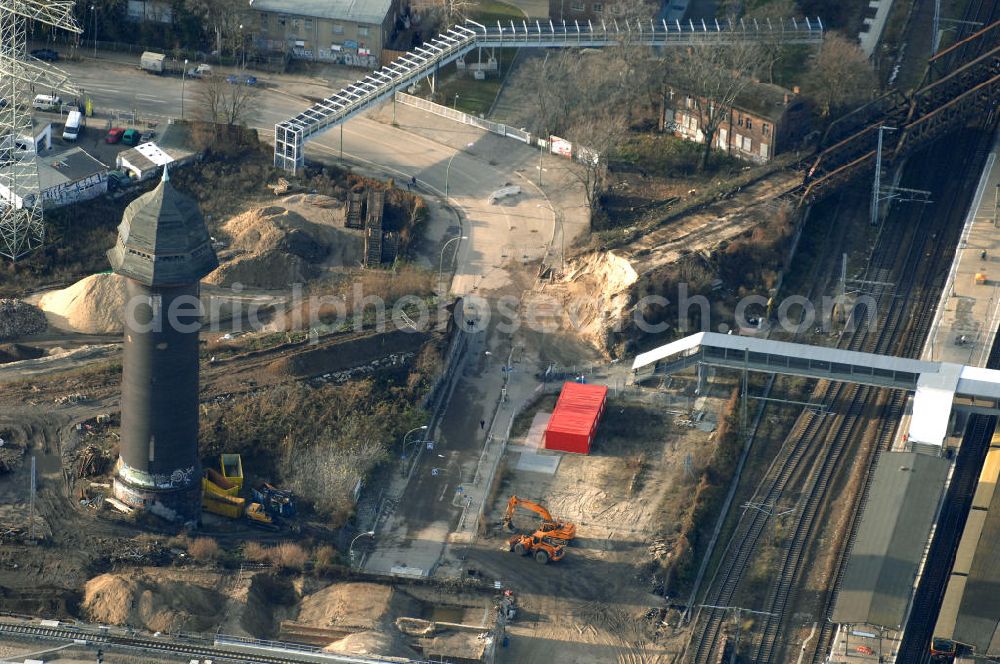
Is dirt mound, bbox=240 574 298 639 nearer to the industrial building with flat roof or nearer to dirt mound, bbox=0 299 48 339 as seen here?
dirt mound, bbox=0 299 48 339

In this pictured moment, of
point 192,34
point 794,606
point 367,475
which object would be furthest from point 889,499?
point 192,34

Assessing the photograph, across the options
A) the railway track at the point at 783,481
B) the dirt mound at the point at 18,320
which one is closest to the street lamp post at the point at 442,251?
the dirt mound at the point at 18,320

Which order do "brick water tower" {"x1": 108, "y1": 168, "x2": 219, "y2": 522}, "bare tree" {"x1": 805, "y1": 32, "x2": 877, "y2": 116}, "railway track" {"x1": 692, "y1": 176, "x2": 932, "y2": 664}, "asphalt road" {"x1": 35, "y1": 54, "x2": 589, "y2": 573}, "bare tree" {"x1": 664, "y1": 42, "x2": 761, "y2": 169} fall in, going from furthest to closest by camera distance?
"bare tree" {"x1": 805, "y1": 32, "x2": 877, "y2": 116}
"bare tree" {"x1": 664, "y1": 42, "x2": 761, "y2": 169}
"asphalt road" {"x1": 35, "y1": 54, "x2": 589, "y2": 573}
"railway track" {"x1": 692, "y1": 176, "x2": 932, "y2": 664}
"brick water tower" {"x1": 108, "y1": 168, "x2": 219, "y2": 522}

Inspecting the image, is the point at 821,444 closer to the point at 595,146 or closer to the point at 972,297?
the point at 972,297

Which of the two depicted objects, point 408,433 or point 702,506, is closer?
point 702,506

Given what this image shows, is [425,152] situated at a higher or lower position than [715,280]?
higher

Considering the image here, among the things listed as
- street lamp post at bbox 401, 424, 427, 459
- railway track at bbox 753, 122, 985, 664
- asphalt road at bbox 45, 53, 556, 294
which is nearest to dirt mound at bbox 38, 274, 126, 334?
street lamp post at bbox 401, 424, 427, 459

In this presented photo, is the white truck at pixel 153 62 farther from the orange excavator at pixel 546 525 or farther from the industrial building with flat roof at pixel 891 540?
the industrial building with flat roof at pixel 891 540

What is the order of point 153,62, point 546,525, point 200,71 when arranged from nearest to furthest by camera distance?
point 546,525 < point 200,71 < point 153,62

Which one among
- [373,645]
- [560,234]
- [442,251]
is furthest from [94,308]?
[373,645]
